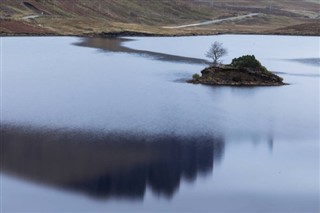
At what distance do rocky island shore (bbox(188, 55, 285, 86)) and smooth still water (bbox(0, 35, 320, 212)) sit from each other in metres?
2.80

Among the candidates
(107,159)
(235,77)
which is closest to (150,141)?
(107,159)

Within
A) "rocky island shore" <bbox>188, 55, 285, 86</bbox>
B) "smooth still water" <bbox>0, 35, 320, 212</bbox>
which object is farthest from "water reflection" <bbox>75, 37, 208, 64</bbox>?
"rocky island shore" <bbox>188, 55, 285, 86</bbox>

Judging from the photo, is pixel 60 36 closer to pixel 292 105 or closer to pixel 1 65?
pixel 1 65

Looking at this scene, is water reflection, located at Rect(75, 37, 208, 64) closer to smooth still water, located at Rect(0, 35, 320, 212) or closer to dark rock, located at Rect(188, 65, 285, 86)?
smooth still water, located at Rect(0, 35, 320, 212)

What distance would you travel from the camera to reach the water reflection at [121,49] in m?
108

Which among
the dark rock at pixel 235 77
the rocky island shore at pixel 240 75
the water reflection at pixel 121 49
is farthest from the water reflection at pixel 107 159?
the water reflection at pixel 121 49

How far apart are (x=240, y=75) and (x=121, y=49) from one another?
Answer: 43.9 metres

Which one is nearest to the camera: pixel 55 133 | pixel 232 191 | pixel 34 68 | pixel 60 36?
pixel 232 191

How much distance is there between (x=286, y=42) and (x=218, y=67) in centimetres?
→ 7332

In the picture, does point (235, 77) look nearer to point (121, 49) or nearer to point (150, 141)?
point (150, 141)

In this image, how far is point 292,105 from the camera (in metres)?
68.3

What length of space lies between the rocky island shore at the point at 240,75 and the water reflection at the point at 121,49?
21.9m

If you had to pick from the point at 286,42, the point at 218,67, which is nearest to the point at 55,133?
the point at 218,67

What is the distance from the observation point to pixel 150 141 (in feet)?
165
